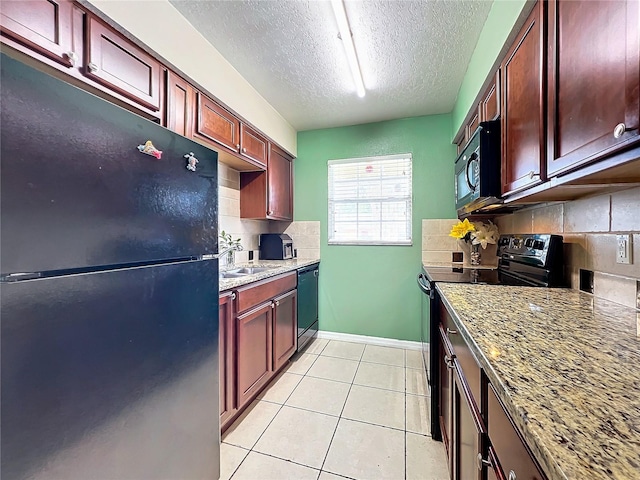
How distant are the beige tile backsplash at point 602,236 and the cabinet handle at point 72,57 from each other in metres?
2.20

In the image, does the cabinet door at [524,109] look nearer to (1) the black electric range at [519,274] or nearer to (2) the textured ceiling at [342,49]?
(1) the black electric range at [519,274]

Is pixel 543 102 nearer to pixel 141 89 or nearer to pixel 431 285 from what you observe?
pixel 431 285

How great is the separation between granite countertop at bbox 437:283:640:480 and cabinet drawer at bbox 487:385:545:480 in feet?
0.24

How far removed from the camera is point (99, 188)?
745 mm

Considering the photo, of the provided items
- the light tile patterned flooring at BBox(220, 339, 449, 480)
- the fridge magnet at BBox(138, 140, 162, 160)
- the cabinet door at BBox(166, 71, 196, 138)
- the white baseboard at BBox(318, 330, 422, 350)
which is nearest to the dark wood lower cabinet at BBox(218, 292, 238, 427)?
the light tile patterned flooring at BBox(220, 339, 449, 480)

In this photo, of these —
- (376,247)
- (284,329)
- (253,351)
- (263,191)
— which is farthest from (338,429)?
(263,191)

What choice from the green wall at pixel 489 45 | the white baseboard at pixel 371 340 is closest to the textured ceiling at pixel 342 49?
the green wall at pixel 489 45

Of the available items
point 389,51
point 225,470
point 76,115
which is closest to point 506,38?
point 389,51

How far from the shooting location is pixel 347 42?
163cm

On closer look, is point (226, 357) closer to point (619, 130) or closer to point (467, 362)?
point (467, 362)

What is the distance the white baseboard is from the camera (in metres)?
2.87

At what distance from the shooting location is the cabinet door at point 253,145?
7.43 feet

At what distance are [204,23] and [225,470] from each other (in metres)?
2.50

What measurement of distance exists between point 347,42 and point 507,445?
1966 millimetres
